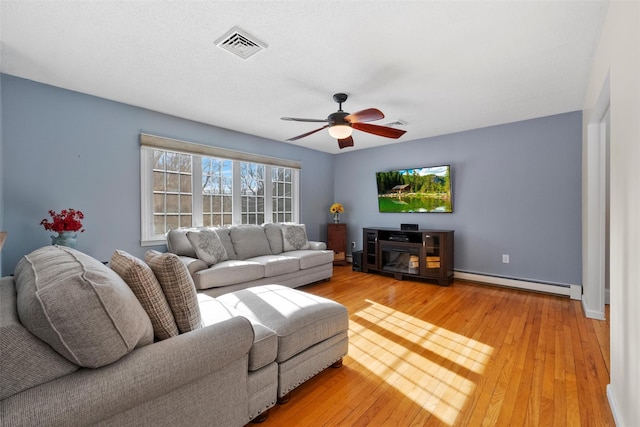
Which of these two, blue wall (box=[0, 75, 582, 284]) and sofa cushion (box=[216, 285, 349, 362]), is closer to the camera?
sofa cushion (box=[216, 285, 349, 362])

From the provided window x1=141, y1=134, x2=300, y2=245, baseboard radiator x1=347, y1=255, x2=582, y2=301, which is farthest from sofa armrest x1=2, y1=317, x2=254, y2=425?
baseboard radiator x1=347, y1=255, x2=582, y2=301

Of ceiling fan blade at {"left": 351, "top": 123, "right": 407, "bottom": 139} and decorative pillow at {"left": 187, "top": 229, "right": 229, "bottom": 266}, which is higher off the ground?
ceiling fan blade at {"left": 351, "top": 123, "right": 407, "bottom": 139}

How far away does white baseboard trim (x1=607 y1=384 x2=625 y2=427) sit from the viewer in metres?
1.44

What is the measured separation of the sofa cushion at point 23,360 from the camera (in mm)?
803

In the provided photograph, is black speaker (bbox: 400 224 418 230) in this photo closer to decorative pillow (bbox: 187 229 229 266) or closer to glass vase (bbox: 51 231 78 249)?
decorative pillow (bbox: 187 229 229 266)

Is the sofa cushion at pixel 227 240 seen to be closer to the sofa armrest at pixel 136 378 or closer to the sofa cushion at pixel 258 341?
the sofa cushion at pixel 258 341

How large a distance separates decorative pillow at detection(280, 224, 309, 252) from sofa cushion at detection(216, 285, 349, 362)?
222 centimetres

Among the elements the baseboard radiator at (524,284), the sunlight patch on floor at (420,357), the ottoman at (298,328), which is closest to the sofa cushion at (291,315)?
the ottoman at (298,328)

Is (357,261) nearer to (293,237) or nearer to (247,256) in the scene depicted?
(293,237)

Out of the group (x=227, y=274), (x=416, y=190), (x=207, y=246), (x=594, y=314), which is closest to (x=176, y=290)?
(x=227, y=274)

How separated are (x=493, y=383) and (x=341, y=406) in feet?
3.39

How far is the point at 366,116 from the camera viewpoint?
261 cm

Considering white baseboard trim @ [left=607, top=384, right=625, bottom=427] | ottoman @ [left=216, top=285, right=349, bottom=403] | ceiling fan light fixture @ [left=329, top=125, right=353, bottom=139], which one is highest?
ceiling fan light fixture @ [left=329, top=125, right=353, bottom=139]

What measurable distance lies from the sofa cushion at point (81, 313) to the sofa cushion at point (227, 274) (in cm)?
194
